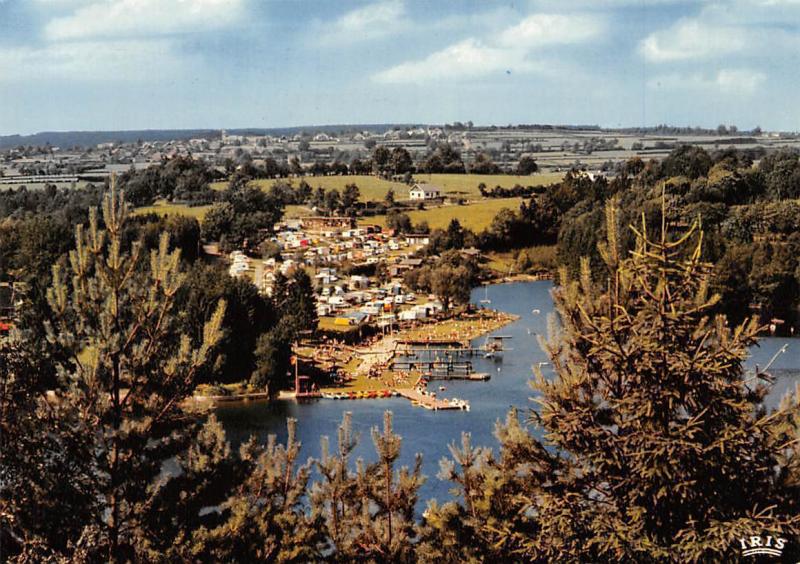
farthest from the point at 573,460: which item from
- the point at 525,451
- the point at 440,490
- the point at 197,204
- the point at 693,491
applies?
the point at 197,204

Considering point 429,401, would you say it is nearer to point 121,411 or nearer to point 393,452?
point 393,452

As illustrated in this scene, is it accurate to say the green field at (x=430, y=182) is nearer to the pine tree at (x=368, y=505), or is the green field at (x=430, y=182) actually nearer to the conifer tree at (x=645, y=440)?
the pine tree at (x=368, y=505)

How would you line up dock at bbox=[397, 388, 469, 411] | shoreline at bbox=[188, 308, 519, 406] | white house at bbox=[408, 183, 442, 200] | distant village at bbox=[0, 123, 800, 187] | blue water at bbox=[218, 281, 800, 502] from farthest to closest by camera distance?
distant village at bbox=[0, 123, 800, 187], white house at bbox=[408, 183, 442, 200], shoreline at bbox=[188, 308, 519, 406], dock at bbox=[397, 388, 469, 411], blue water at bbox=[218, 281, 800, 502]

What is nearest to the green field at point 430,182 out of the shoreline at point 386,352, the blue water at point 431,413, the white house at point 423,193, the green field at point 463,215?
the white house at point 423,193

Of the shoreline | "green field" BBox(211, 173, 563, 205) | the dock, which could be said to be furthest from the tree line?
"green field" BBox(211, 173, 563, 205)

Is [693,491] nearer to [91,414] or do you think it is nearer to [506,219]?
[91,414]

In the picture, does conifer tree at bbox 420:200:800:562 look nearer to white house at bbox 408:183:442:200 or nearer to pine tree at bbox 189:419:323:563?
pine tree at bbox 189:419:323:563
